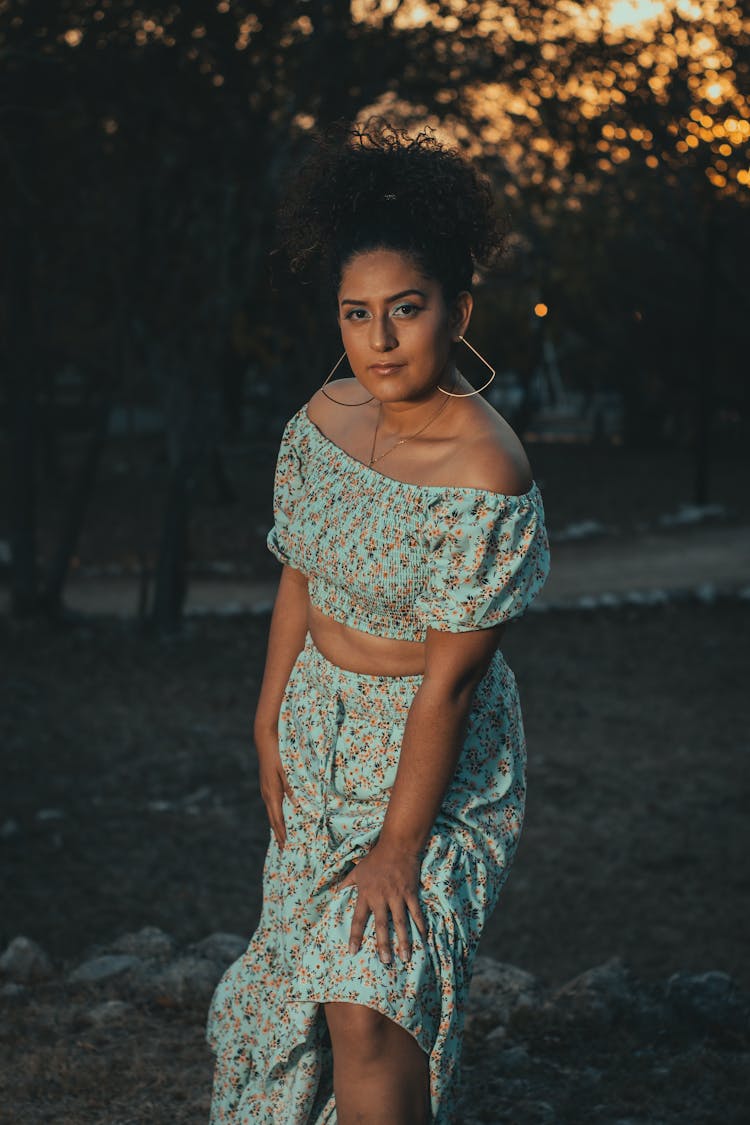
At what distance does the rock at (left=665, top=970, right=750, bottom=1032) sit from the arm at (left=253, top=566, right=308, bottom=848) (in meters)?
1.93

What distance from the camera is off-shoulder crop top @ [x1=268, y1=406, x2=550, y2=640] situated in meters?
2.42

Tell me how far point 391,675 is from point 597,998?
2.09 m

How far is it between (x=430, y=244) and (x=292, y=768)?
1.07 metres

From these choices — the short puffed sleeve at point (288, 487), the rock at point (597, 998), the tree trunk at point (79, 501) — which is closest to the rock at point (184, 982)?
the rock at point (597, 998)

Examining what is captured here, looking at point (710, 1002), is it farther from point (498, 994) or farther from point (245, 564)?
point (245, 564)

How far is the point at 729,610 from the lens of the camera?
12.6 metres

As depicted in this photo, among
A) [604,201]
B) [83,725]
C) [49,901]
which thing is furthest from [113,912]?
[604,201]

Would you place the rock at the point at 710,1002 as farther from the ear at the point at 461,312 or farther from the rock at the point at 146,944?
the ear at the point at 461,312

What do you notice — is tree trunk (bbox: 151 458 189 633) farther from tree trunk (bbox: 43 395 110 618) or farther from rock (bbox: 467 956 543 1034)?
rock (bbox: 467 956 543 1034)

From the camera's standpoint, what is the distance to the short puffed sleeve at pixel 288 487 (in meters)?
2.83

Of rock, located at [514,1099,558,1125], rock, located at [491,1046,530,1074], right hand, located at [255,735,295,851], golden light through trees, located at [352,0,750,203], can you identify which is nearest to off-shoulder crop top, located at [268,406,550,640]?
right hand, located at [255,735,295,851]

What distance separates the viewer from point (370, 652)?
2.63 meters

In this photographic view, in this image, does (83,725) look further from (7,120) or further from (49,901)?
(7,120)

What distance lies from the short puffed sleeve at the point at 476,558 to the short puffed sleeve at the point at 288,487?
0.44 meters
